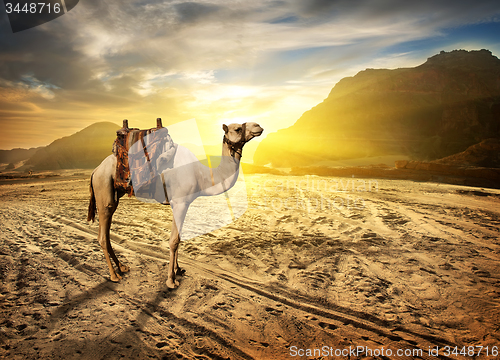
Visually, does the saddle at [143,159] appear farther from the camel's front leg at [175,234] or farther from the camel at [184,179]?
the camel's front leg at [175,234]

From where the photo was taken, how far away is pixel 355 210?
8664 millimetres

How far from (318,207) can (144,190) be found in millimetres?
7248

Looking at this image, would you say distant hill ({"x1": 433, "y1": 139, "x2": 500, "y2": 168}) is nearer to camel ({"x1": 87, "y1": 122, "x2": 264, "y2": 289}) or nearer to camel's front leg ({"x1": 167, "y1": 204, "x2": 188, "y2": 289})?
camel ({"x1": 87, "y1": 122, "x2": 264, "y2": 289})

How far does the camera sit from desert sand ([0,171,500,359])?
2.54 metres

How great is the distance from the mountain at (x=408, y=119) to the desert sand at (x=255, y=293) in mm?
43832

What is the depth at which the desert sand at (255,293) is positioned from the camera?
2.54 metres

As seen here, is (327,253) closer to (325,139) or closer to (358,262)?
(358,262)

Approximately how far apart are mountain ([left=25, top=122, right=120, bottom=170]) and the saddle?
257ft

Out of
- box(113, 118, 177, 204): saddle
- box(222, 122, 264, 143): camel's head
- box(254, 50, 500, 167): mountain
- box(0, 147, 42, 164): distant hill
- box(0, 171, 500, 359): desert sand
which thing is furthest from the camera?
box(0, 147, 42, 164): distant hill

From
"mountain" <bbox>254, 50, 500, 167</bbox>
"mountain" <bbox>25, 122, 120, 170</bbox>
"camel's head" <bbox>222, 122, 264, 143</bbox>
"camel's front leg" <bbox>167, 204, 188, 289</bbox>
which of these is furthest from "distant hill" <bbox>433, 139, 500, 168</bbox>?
"mountain" <bbox>25, 122, 120, 170</bbox>

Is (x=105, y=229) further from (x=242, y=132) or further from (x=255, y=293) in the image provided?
(x=242, y=132)

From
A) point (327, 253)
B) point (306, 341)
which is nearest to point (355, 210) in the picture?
point (327, 253)

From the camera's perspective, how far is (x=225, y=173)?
3.35 meters

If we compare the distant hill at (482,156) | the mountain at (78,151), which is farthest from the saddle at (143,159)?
the mountain at (78,151)
